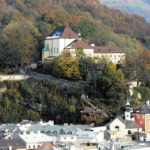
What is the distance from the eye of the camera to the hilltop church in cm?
10662

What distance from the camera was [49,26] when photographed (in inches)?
4779

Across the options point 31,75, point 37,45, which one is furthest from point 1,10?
point 31,75

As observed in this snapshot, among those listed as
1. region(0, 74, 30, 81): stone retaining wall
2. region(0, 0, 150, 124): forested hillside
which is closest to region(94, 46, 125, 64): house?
region(0, 0, 150, 124): forested hillside

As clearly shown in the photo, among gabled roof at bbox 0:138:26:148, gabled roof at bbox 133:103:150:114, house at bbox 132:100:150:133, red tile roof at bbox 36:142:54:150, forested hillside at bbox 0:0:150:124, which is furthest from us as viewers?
forested hillside at bbox 0:0:150:124

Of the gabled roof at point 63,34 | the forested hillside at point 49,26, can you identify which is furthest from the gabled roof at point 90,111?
the gabled roof at point 63,34

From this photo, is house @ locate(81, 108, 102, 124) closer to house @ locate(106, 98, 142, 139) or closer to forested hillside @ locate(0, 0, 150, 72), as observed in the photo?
house @ locate(106, 98, 142, 139)

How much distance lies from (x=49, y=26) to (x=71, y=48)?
16.5 meters

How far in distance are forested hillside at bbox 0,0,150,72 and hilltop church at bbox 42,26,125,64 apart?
2.75m

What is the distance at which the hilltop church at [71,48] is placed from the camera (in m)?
107

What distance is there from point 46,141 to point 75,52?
119ft

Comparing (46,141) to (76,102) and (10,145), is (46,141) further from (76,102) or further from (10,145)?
(76,102)

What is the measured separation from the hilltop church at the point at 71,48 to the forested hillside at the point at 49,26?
2.75 metres

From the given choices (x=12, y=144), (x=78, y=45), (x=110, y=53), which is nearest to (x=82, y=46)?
(x=78, y=45)

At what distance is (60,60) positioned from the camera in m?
101
